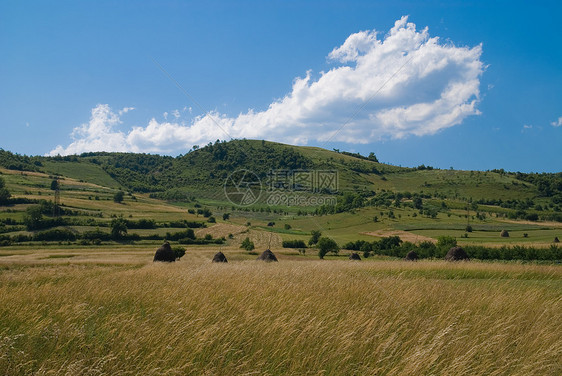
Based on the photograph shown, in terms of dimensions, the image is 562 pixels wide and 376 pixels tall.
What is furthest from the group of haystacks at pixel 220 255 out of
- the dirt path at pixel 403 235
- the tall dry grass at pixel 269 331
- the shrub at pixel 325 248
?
the dirt path at pixel 403 235

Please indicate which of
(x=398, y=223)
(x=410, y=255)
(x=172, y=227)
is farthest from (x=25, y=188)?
(x=410, y=255)

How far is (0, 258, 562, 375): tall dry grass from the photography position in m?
3.81

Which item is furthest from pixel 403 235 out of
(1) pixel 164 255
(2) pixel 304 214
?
(1) pixel 164 255

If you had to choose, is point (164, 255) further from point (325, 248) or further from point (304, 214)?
point (304, 214)

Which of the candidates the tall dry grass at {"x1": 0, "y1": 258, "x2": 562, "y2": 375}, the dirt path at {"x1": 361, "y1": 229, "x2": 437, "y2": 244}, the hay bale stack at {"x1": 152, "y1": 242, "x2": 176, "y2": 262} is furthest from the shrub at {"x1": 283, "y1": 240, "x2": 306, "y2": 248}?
the tall dry grass at {"x1": 0, "y1": 258, "x2": 562, "y2": 375}

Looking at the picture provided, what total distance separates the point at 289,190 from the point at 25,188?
105052mm

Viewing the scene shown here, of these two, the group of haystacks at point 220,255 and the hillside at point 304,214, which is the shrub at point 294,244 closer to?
the hillside at point 304,214

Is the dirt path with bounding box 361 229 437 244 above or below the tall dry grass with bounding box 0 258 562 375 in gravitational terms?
below

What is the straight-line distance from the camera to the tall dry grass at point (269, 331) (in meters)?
3.81

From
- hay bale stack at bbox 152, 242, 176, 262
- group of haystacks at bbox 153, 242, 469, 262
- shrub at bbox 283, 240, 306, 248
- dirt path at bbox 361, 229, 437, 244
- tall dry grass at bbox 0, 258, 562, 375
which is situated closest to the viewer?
tall dry grass at bbox 0, 258, 562, 375

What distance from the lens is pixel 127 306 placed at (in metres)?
5.69

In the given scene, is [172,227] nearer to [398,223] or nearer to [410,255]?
[398,223]

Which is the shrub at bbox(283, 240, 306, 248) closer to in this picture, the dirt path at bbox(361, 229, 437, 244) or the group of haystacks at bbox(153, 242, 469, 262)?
the dirt path at bbox(361, 229, 437, 244)

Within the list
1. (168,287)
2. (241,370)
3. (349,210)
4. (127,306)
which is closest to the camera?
(241,370)
